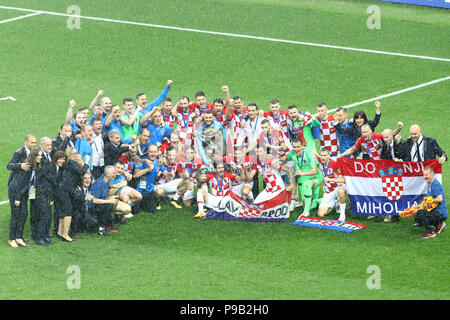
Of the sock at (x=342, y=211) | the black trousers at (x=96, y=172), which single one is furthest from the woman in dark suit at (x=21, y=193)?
the sock at (x=342, y=211)

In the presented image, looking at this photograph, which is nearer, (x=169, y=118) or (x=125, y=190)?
(x=125, y=190)

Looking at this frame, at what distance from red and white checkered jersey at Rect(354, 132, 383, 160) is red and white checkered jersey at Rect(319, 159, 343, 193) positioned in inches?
25.2

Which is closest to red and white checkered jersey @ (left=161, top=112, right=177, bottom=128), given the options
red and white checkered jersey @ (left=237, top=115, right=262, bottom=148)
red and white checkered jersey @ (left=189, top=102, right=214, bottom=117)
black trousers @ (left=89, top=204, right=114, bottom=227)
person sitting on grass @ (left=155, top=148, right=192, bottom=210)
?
red and white checkered jersey @ (left=189, top=102, right=214, bottom=117)

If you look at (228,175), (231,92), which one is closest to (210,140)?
(228,175)

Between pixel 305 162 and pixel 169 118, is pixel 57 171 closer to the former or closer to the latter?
pixel 169 118

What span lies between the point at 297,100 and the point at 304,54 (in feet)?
13.2

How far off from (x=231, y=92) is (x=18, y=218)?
11.6m

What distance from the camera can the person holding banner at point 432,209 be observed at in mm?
18531

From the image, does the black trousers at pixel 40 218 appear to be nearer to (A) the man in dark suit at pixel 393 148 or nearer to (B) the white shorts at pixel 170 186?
(B) the white shorts at pixel 170 186

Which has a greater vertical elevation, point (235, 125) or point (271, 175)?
point (235, 125)

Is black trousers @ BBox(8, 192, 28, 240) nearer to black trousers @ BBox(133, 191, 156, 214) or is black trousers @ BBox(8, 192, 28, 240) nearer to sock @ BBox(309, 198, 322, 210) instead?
black trousers @ BBox(133, 191, 156, 214)

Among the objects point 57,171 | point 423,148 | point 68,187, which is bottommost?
point 68,187

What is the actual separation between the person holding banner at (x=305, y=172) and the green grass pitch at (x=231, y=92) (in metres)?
0.99

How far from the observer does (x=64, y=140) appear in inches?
737
